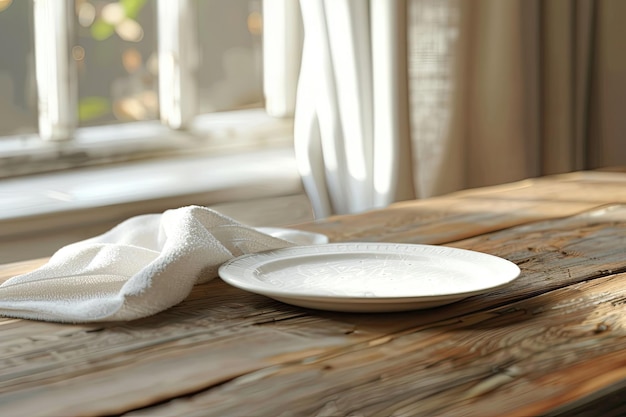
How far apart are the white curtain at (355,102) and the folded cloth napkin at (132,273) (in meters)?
1.14

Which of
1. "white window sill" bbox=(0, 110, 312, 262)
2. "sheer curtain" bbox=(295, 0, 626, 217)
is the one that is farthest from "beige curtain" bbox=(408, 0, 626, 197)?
"white window sill" bbox=(0, 110, 312, 262)

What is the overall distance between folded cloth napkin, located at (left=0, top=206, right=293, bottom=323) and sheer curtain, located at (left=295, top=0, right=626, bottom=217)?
116 cm

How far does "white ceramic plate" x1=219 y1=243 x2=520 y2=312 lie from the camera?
87 cm

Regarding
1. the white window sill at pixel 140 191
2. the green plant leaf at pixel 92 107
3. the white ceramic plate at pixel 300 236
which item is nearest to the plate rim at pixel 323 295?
the white ceramic plate at pixel 300 236

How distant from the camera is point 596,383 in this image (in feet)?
2.38

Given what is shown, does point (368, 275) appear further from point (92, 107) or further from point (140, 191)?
point (92, 107)

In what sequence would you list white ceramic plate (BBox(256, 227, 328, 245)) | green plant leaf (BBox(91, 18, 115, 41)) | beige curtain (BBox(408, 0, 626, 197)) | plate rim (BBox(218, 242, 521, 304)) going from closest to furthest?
plate rim (BBox(218, 242, 521, 304)), white ceramic plate (BBox(256, 227, 328, 245)), green plant leaf (BBox(91, 18, 115, 41)), beige curtain (BBox(408, 0, 626, 197))

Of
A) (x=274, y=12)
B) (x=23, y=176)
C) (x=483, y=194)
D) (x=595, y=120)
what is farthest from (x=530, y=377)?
(x=595, y=120)

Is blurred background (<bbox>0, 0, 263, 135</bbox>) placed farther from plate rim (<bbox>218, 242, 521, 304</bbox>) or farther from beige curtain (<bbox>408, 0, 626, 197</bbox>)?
plate rim (<bbox>218, 242, 521, 304</bbox>)

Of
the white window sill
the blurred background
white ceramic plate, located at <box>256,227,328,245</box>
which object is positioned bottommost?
the white window sill

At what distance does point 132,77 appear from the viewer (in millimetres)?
2232

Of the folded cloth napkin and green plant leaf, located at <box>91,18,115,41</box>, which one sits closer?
the folded cloth napkin

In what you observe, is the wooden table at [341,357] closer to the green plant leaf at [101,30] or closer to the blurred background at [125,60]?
the blurred background at [125,60]

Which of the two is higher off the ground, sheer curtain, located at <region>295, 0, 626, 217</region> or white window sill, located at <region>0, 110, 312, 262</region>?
sheer curtain, located at <region>295, 0, 626, 217</region>
